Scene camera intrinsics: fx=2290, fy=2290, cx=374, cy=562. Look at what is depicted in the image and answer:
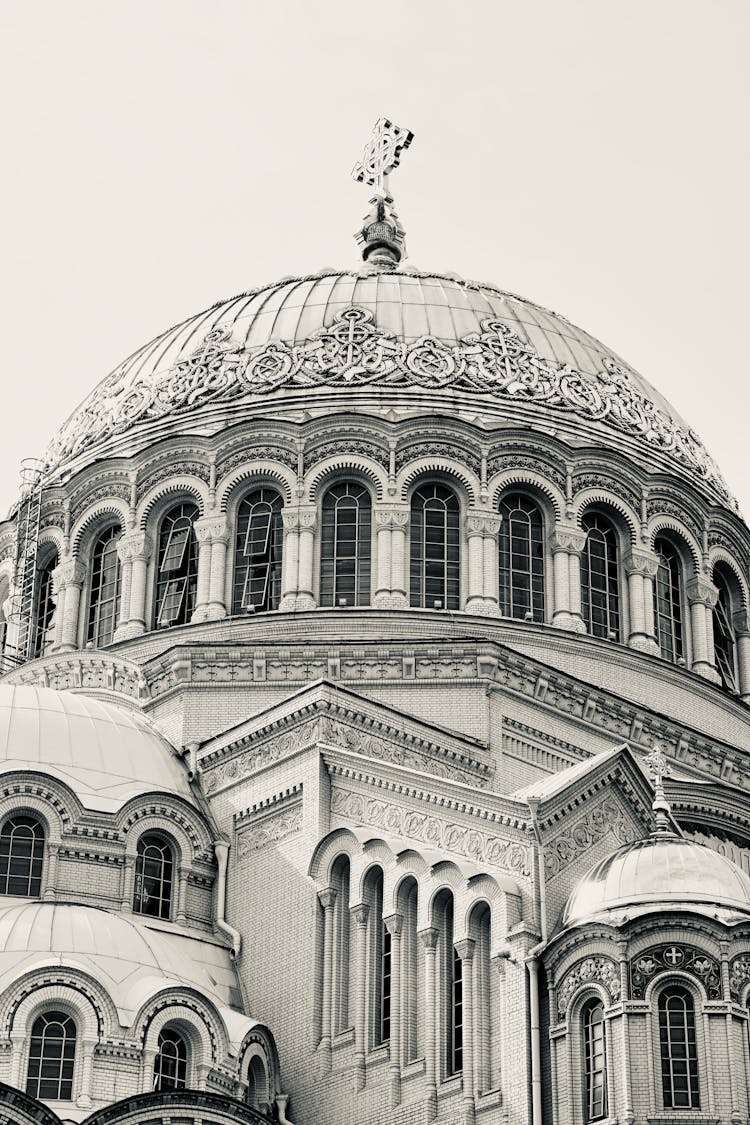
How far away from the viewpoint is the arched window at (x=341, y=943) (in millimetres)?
29047

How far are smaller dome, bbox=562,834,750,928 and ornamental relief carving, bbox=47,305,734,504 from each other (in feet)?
Answer: 45.4

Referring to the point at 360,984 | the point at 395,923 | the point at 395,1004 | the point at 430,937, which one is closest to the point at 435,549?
the point at 395,923

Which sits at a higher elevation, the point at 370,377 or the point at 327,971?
the point at 370,377

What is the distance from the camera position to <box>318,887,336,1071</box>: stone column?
1135 inches

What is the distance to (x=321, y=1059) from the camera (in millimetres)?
28750

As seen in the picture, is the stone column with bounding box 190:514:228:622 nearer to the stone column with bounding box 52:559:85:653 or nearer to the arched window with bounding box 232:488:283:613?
the arched window with bounding box 232:488:283:613

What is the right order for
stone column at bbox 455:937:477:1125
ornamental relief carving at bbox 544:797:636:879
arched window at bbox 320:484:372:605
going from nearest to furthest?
stone column at bbox 455:937:477:1125 < ornamental relief carving at bbox 544:797:636:879 < arched window at bbox 320:484:372:605

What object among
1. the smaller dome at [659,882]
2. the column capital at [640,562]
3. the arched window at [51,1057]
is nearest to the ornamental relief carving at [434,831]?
the smaller dome at [659,882]

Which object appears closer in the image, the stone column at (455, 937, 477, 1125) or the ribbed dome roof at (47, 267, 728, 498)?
the stone column at (455, 937, 477, 1125)

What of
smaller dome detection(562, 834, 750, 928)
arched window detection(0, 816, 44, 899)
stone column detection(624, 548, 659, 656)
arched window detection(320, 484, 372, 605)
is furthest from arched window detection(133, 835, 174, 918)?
stone column detection(624, 548, 659, 656)

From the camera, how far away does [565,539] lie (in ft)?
126

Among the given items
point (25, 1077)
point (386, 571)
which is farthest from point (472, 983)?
point (386, 571)

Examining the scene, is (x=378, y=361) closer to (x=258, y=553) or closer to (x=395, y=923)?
(x=258, y=553)

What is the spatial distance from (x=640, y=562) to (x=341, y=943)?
12.0 meters
